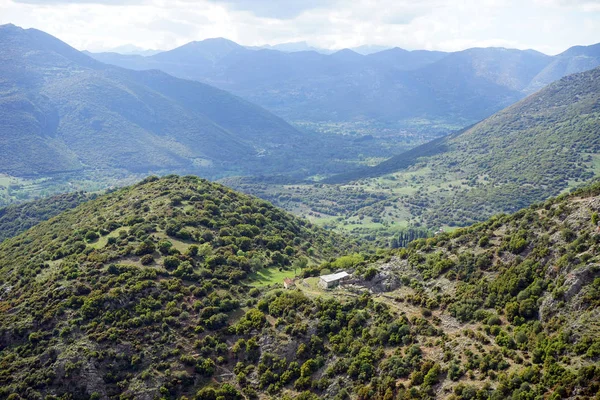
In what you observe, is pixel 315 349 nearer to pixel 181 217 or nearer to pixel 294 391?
pixel 294 391

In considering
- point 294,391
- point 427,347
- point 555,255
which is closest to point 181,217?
point 294,391

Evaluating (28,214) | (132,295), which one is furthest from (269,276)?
(28,214)

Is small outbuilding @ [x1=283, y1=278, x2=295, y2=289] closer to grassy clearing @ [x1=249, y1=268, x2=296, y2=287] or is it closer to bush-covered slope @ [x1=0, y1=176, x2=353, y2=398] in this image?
grassy clearing @ [x1=249, y1=268, x2=296, y2=287]

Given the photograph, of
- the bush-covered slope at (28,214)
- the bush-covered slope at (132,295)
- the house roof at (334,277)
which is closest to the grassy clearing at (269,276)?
the bush-covered slope at (132,295)

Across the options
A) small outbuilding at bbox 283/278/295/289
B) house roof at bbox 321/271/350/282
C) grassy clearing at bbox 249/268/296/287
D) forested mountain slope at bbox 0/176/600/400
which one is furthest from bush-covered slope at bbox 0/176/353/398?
house roof at bbox 321/271/350/282

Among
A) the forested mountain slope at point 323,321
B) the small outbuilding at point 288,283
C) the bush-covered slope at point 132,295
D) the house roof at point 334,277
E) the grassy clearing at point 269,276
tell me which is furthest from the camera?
the grassy clearing at point 269,276

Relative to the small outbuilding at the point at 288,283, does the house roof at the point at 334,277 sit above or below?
above

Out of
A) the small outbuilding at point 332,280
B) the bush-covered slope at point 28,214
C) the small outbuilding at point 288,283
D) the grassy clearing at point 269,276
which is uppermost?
the small outbuilding at point 332,280

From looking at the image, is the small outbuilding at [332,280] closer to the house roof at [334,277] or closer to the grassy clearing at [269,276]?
the house roof at [334,277]
